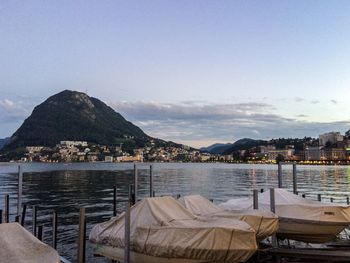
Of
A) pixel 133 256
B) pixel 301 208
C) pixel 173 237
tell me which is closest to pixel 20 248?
pixel 173 237

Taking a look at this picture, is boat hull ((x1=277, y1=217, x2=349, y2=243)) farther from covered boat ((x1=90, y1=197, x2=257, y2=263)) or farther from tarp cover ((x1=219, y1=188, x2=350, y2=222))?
covered boat ((x1=90, y1=197, x2=257, y2=263))

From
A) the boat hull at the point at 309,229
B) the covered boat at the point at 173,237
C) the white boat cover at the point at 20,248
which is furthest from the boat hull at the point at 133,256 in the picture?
the boat hull at the point at 309,229

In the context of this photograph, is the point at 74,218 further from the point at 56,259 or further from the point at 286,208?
the point at 56,259

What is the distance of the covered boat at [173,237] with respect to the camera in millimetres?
10812

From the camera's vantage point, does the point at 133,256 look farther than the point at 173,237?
Yes

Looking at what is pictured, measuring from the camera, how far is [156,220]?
12070 millimetres

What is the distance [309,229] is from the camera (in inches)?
653

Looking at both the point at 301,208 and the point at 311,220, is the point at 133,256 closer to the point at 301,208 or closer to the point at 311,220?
the point at 311,220

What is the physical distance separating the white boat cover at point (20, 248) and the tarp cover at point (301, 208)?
10974mm

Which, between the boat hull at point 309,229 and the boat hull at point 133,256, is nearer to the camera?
the boat hull at point 133,256

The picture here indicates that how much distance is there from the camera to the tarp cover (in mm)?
16469

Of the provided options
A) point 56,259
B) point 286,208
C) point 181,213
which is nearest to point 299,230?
point 286,208

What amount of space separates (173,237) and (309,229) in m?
7.58

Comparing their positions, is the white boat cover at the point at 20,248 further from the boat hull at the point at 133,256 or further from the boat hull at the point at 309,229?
the boat hull at the point at 309,229
